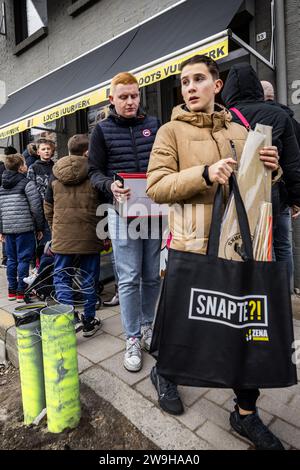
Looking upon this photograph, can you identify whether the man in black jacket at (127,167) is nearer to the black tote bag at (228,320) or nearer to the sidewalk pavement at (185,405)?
the sidewalk pavement at (185,405)

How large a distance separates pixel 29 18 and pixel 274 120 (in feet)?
29.2

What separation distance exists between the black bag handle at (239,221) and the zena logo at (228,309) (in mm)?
174

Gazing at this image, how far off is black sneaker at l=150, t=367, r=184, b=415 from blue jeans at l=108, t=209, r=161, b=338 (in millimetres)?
505

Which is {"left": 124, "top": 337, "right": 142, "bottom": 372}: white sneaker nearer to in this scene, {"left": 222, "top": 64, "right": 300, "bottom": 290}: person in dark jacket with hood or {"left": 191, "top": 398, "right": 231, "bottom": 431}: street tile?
{"left": 191, "top": 398, "right": 231, "bottom": 431}: street tile

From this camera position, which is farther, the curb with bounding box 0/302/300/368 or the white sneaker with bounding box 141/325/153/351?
the curb with bounding box 0/302/300/368

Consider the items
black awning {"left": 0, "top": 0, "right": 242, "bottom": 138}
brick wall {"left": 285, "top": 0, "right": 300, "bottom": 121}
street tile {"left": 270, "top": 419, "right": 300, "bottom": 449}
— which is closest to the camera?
street tile {"left": 270, "top": 419, "right": 300, "bottom": 449}

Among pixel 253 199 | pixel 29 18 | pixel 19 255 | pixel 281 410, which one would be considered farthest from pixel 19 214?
pixel 29 18

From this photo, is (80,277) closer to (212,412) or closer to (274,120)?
(212,412)

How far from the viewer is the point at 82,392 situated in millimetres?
2193

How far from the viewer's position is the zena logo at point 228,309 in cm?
137

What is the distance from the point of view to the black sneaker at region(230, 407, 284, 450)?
5.15 ft

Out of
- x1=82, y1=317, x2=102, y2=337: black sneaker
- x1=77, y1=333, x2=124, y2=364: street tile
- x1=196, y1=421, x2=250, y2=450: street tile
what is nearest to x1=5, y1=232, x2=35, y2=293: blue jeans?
x1=82, y1=317, x2=102, y2=337: black sneaker

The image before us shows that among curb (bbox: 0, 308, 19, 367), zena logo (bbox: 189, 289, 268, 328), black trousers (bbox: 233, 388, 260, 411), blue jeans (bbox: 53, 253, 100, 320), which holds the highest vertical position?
zena logo (bbox: 189, 289, 268, 328)
